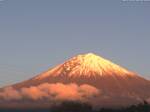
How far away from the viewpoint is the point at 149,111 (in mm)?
128750

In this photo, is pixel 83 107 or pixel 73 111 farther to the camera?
pixel 83 107

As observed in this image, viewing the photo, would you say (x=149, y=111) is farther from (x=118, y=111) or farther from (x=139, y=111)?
(x=118, y=111)

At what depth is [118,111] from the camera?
474ft

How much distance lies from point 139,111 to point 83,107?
17.8 meters

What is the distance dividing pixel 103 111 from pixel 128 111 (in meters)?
5.19

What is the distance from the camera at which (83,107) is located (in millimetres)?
143125

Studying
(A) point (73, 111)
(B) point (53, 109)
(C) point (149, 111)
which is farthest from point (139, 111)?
(B) point (53, 109)

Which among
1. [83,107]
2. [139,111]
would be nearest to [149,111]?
[139,111]

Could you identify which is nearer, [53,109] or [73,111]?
[73,111]

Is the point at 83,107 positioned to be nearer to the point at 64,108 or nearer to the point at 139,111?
the point at 64,108

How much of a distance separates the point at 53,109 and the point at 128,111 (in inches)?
878

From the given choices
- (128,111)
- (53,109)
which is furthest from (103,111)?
(53,109)

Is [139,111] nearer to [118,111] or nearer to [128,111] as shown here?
[128,111]

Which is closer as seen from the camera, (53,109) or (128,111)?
(128,111)
